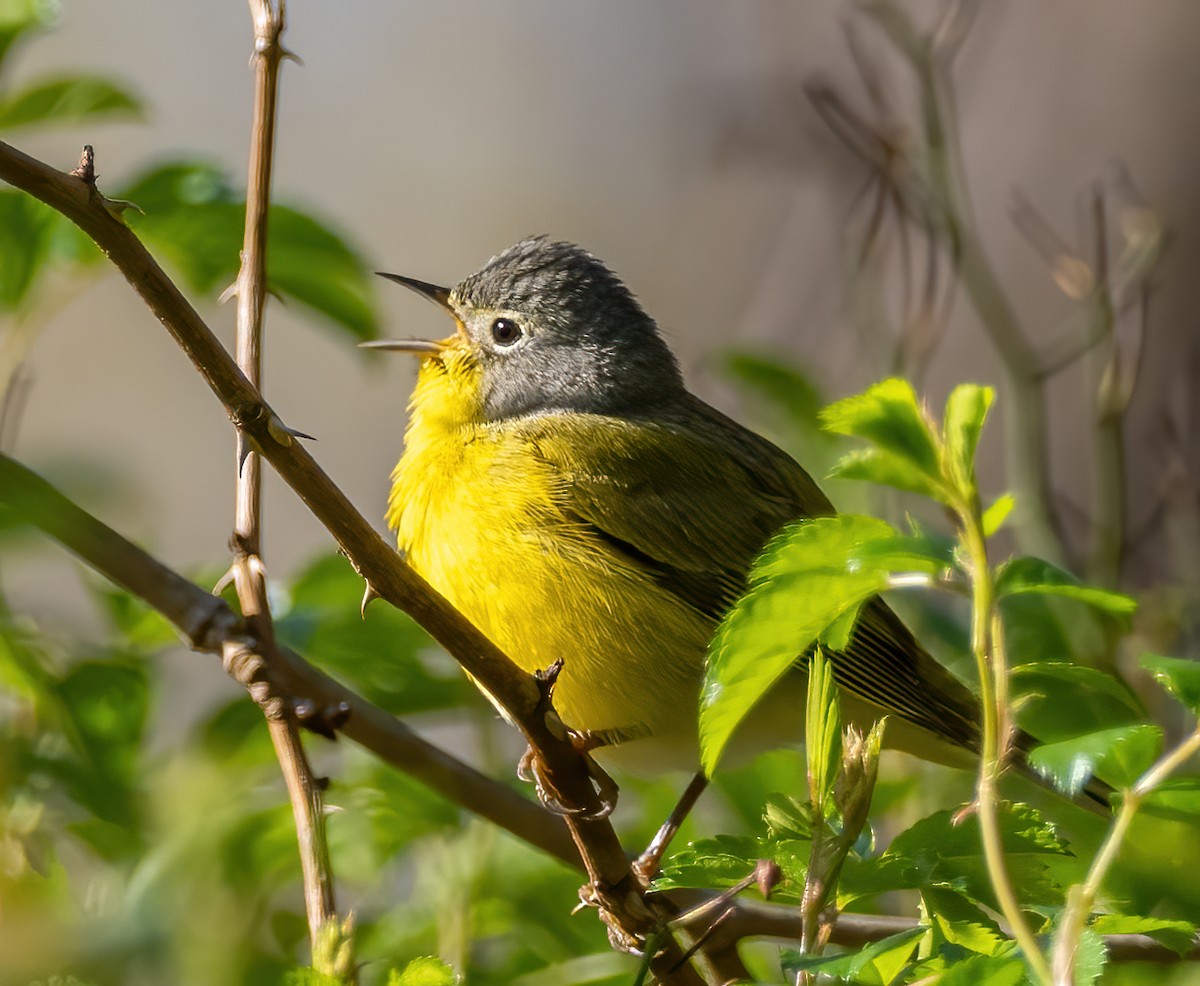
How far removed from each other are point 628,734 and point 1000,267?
4.21 m

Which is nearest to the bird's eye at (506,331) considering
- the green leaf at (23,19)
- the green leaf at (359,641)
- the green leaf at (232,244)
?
the green leaf at (232,244)

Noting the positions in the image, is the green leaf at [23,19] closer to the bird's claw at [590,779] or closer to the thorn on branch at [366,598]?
the thorn on branch at [366,598]

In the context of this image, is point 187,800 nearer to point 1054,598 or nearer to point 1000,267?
point 1054,598

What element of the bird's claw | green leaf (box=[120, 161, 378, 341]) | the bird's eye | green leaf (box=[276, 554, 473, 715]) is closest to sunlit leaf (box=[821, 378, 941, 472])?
the bird's claw

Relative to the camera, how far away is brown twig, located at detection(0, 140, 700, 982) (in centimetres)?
128

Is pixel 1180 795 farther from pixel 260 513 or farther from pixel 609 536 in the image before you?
pixel 609 536

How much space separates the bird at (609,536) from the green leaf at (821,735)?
1.29 metres

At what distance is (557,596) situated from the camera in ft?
9.44

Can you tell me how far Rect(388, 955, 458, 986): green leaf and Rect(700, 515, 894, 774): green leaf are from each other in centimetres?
31

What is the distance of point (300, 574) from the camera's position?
2.25 m

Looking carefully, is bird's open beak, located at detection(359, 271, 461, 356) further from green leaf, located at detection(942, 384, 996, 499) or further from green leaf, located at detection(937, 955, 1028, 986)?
green leaf, located at detection(937, 955, 1028, 986)

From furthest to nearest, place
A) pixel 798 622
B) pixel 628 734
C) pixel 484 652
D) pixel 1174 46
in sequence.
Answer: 1. pixel 1174 46
2. pixel 628 734
3. pixel 484 652
4. pixel 798 622

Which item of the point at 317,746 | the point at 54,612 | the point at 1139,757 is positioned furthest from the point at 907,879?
the point at 317,746

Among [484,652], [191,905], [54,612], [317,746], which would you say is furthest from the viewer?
[317,746]
